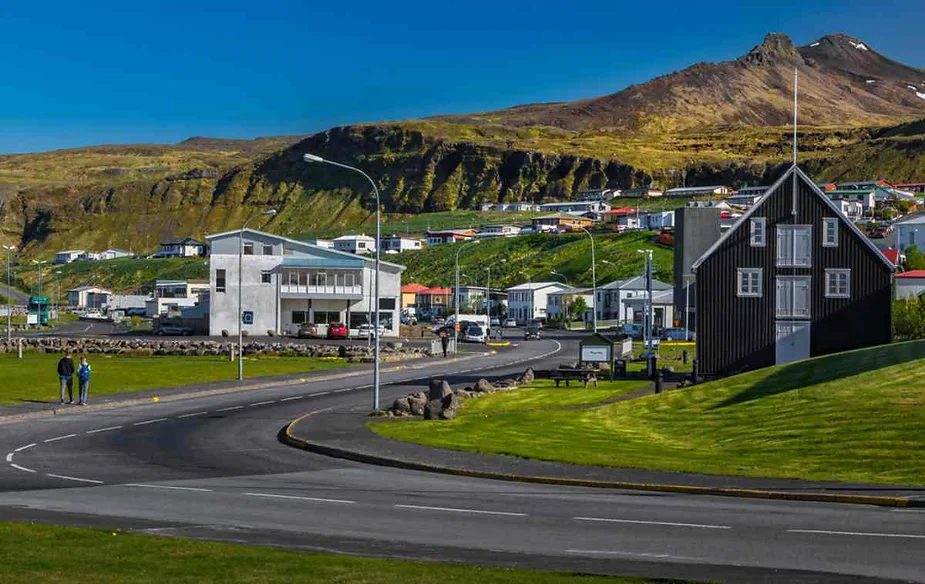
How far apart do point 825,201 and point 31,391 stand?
38.9 meters

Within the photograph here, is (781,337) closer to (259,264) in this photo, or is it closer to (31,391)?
(31,391)

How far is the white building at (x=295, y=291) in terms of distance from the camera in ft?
377

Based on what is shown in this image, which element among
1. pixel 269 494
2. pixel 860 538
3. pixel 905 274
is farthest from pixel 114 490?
pixel 905 274

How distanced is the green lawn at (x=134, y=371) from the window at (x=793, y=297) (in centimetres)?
2696

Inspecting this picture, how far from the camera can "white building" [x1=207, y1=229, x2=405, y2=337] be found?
11500 centimetres

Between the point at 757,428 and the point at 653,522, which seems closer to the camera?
the point at 653,522

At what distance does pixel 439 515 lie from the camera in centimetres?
2030

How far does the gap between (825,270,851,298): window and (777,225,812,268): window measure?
1.27 metres

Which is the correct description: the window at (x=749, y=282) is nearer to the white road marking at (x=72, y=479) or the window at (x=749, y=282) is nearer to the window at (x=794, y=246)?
the window at (x=794, y=246)

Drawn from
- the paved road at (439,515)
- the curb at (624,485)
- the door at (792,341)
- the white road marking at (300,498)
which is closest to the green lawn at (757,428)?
the curb at (624,485)

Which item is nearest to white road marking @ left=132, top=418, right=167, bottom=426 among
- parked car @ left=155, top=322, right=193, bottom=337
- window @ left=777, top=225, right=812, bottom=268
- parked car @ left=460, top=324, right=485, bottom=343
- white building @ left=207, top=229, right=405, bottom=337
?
window @ left=777, top=225, right=812, bottom=268

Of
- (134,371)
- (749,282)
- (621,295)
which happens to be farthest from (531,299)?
(749,282)

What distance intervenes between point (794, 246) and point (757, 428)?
29801 mm

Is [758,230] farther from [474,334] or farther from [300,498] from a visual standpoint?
[474,334]
